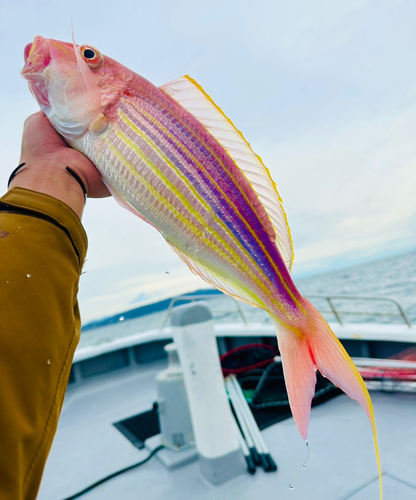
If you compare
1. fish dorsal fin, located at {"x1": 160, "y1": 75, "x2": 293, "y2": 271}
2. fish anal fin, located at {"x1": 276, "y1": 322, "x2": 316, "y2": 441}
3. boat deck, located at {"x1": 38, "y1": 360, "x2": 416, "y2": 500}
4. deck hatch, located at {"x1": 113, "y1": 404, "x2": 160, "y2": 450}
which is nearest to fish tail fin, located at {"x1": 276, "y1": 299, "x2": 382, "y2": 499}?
fish anal fin, located at {"x1": 276, "y1": 322, "x2": 316, "y2": 441}

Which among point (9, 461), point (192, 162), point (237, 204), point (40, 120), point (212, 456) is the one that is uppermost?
point (40, 120)

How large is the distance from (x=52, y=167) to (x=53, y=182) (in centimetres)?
7

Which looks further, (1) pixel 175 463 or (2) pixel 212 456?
(1) pixel 175 463

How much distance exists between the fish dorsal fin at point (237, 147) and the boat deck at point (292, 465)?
2200mm

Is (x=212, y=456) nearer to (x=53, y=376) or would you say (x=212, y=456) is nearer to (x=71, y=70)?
(x=53, y=376)

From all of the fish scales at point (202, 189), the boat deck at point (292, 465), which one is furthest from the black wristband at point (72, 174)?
the boat deck at point (292, 465)

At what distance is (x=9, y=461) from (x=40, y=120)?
0.92 meters

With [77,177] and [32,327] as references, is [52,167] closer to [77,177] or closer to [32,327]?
[77,177]

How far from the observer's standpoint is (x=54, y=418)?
590 millimetres

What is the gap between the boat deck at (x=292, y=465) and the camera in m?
2.29

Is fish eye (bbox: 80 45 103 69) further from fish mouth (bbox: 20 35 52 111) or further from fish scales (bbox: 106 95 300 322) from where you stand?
fish scales (bbox: 106 95 300 322)

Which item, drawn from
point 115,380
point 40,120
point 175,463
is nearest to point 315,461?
point 175,463

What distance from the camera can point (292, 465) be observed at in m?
2.60

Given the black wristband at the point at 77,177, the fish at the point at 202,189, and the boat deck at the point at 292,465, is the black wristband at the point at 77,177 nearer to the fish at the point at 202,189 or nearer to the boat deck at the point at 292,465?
the fish at the point at 202,189
